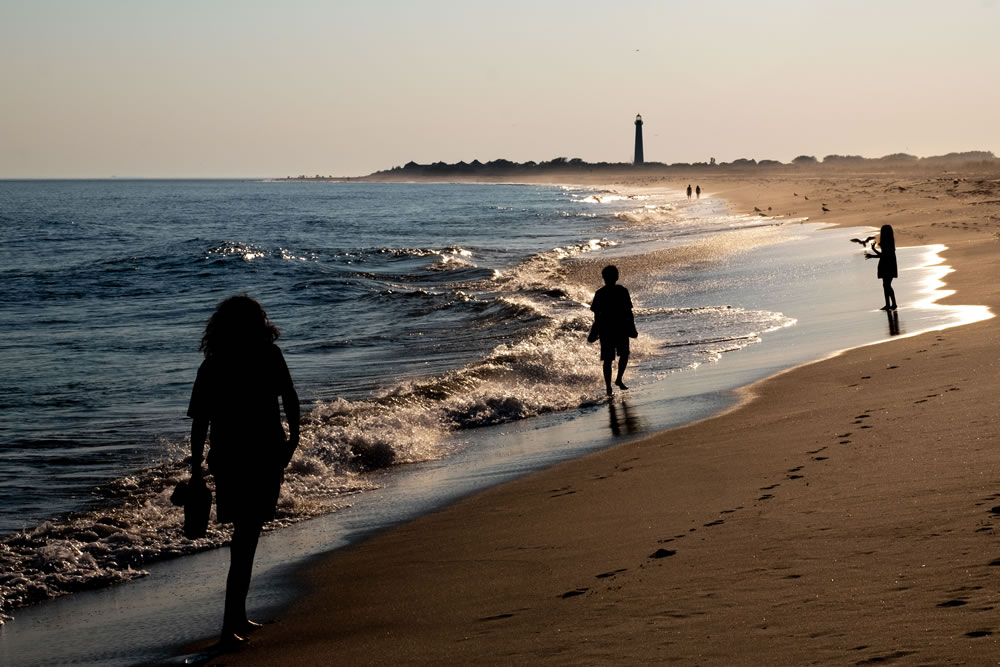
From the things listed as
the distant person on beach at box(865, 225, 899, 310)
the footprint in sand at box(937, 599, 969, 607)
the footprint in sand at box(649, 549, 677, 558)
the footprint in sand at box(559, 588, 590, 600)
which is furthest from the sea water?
the footprint in sand at box(937, 599, 969, 607)

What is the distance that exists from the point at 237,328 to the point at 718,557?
2.60 metres

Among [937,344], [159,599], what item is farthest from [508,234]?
[159,599]

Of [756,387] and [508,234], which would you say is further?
[508,234]

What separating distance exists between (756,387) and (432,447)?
3380mm

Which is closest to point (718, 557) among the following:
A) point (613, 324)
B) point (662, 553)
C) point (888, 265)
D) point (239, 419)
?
point (662, 553)

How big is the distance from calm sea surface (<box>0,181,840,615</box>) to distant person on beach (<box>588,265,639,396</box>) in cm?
49

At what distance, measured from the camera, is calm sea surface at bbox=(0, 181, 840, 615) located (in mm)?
8375

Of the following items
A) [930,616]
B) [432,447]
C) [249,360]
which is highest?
[249,360]

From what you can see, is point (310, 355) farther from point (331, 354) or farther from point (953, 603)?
point (953, 603)

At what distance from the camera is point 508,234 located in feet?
178

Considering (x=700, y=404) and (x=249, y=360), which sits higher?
(x=249, y=360)

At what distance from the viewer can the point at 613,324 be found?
12.3 metres

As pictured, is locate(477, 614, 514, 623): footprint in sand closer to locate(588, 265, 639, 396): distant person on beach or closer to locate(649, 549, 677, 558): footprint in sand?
locate(649, 549, 677, 558): footprint in sand

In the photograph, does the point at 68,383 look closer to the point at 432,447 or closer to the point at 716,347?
the point at 432,447
